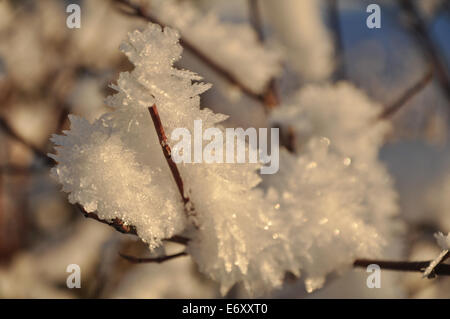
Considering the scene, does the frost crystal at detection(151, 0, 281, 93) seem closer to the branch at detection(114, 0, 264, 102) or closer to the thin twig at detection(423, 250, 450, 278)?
the branch at detection(114, 0, 264, 102)

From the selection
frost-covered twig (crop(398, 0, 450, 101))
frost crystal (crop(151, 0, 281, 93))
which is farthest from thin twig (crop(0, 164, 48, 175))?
frost-covered twig (crop(398, 0, 450, 101))

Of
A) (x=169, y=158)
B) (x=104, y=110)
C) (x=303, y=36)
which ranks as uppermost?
(x=303, y=36)

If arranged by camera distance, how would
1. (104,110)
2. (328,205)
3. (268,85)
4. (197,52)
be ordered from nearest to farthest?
(328,205) → (197,52) → (268,85) → (104,110)

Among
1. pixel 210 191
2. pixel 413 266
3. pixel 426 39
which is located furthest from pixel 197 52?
pixel 426 39

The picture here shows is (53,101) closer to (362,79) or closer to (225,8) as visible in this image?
(225,8)

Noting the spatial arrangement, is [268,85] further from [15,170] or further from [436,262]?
[15,170]

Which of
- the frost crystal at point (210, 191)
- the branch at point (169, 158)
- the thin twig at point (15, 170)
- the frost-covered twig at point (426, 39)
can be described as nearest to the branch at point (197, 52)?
the frost crystal at point (210, 191)
